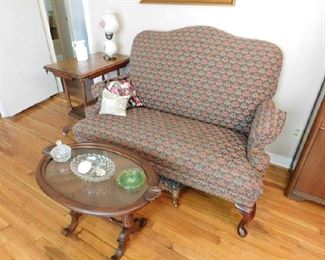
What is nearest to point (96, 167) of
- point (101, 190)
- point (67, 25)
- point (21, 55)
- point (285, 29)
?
point (101, 190)

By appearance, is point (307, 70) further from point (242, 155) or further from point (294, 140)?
point (242, 155)

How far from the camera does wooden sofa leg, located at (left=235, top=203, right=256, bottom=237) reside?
4.85ft

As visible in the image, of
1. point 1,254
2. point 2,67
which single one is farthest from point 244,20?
point 2,67

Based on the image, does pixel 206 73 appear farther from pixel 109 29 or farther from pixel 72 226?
pixel 72 226

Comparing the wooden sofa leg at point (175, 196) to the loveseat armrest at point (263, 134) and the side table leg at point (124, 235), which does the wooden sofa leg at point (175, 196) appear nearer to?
the side table leg at point (124, 235)

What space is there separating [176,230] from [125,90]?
1142 millimetres

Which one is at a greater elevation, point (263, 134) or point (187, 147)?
point (263, 134)

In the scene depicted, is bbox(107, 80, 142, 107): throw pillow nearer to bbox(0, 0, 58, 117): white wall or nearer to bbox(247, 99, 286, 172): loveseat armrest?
bbox(247, 99, 286, 172): loveseat armrest

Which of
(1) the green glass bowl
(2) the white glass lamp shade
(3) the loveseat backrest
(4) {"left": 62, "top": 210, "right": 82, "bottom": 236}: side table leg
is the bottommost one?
(4) {"left": 62, "top": 210, "right": 82, "bottom": 236}: side table leg

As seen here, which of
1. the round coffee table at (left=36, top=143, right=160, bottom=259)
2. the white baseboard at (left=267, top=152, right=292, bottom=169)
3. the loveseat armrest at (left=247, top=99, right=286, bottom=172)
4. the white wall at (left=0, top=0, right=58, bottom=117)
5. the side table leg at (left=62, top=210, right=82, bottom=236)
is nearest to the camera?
the round coffee table at (left=36, top=143, right=160, bottom=259)

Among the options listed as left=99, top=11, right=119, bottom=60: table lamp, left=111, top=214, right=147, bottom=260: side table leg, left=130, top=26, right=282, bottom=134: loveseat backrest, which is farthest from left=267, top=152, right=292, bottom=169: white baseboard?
Answer: left=99, top=11, right=119, bottom=60: table lamp

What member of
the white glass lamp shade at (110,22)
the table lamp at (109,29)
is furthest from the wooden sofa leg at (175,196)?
the white glass lamp shade at (110,22)

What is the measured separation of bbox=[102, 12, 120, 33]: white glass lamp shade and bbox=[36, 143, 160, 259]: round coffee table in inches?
49.3

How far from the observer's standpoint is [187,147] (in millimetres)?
1578
